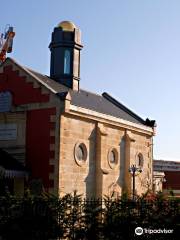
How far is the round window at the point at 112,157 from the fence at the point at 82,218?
38.2 ft

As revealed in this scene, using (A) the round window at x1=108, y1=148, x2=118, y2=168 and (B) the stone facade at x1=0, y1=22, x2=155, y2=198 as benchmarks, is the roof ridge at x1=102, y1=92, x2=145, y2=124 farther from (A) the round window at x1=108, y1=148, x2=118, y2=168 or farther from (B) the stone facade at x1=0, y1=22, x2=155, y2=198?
(A) the round window at x1=108, y1=148, x2=118, y2=168

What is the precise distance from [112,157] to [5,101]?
759 cm

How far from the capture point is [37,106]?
26031 millimetres

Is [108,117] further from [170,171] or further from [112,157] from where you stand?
[170,171]

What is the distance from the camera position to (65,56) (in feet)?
104

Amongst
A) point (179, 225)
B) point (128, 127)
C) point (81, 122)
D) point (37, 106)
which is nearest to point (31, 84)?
point (37, 106)

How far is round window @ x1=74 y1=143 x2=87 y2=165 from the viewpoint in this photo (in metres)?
26.3

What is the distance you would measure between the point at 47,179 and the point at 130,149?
7.78m

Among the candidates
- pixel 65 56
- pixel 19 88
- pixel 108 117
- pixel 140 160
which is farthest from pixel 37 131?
pixel 140 160

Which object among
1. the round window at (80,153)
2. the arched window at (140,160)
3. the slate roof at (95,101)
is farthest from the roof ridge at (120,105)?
the round window at (80,153)

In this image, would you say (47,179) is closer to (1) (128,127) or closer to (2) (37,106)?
(2) (37,106)

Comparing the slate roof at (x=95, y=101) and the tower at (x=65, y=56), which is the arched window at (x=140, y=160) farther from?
the tower at (x=65, y=56)

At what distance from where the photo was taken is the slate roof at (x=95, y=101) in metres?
28.0

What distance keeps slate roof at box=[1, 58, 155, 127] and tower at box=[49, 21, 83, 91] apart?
2.45ft
